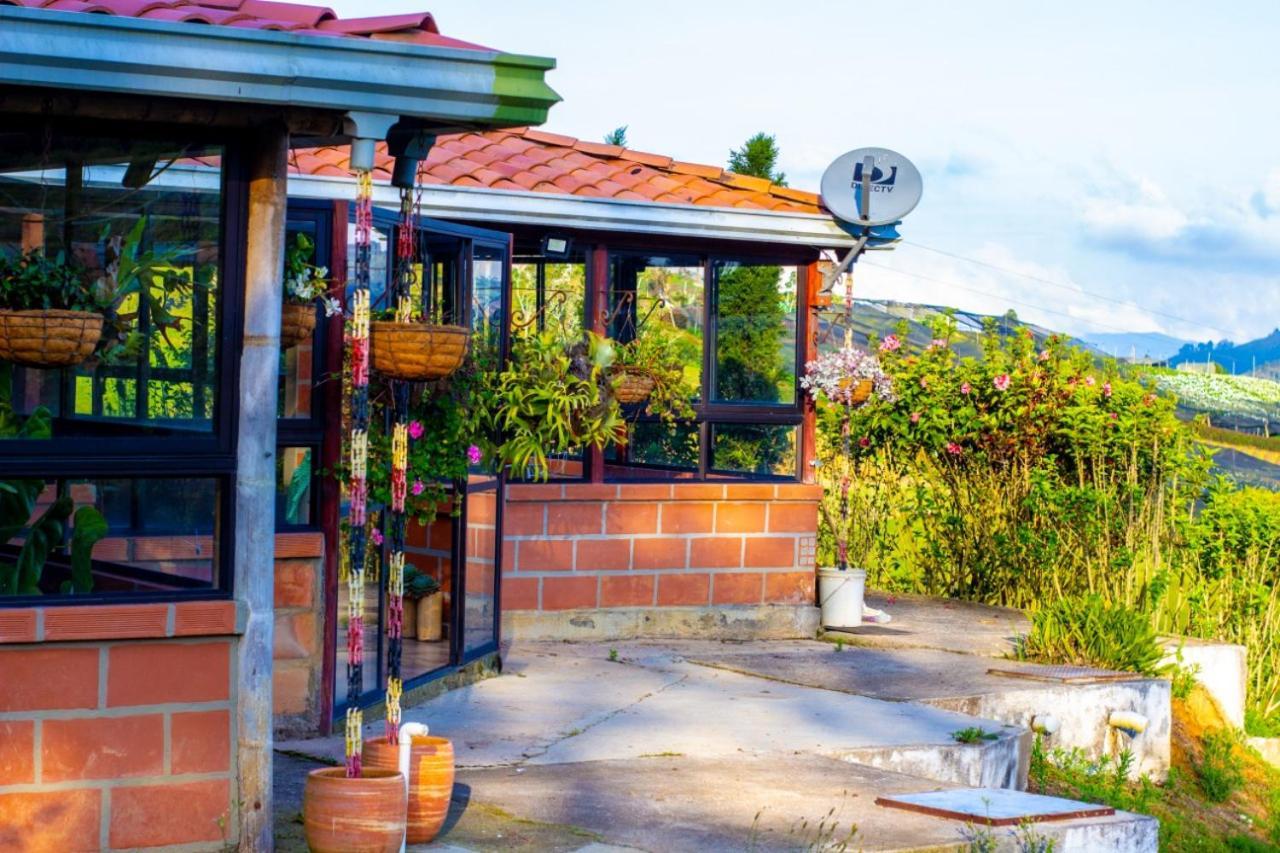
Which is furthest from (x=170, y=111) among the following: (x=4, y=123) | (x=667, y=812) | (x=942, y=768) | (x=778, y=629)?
(x=778, y=629)

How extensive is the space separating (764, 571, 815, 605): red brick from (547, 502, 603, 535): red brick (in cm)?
122

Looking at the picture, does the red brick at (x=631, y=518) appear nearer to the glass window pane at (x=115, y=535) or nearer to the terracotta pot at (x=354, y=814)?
the glass window pane at (x=115, y=535)

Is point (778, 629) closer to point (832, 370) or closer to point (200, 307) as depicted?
point (832, 370)

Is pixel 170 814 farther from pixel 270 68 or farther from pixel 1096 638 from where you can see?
pixel 1096 638

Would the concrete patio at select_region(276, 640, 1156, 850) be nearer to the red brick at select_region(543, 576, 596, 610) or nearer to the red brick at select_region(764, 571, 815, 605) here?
the red brick at select_region(543, 576, 596, 610)

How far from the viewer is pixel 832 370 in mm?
10844

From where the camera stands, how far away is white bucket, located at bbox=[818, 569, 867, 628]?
11.0 meters

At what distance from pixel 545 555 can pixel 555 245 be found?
184cm

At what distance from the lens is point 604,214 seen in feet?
32.8

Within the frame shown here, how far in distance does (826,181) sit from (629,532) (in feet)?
8.17

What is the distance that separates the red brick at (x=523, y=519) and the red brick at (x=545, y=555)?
59mm

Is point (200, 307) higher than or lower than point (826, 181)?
lower

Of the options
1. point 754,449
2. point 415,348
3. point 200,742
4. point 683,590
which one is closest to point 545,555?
point 683,590

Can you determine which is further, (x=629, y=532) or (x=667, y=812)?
(x=629, y=532)
